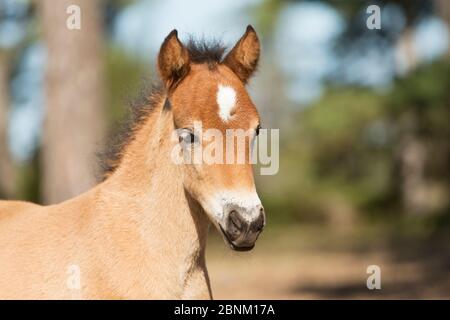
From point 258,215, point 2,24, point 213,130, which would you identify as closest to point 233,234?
point 258,215

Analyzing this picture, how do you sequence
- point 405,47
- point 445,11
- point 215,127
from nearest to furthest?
1. point 215,127
2. point 445,11
3. point 405,47

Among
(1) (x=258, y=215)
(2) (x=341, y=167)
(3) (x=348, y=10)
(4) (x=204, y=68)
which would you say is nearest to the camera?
(1) (x=258, y=215)

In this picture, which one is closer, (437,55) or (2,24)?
(437,55)

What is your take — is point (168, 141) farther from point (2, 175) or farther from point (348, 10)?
point (2, 175)

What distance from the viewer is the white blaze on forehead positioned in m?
4.43

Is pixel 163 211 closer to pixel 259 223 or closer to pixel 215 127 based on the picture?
pixel 215 127

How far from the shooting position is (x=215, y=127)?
440 centimetres

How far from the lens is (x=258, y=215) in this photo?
13.6 feet

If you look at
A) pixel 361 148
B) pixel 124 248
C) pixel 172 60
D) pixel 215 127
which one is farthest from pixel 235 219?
pixel 361 148

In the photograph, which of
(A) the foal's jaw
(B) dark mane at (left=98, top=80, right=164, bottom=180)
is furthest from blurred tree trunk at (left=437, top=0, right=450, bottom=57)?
(A) the foal's jaw

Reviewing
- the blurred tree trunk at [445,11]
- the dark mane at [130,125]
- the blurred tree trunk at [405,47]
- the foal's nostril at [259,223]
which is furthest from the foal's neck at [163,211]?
the blurred tree trunk at [405,47]

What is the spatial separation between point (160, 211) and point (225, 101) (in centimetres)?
78

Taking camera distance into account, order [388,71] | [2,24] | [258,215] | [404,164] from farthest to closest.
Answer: [2,24] < [404,164] < [388,71] < [258,215]

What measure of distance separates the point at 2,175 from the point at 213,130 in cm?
1960
